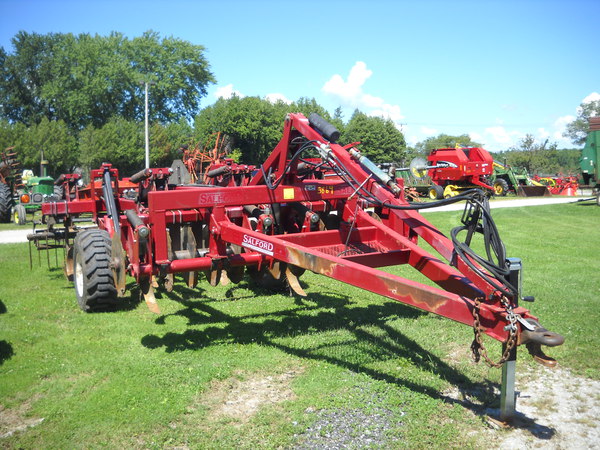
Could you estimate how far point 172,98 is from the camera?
54469 millimetres

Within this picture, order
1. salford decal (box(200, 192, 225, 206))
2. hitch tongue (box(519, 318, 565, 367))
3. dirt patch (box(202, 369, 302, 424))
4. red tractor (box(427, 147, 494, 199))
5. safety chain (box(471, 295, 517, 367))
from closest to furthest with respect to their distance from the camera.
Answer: hitch tongue (box(519, 318, 565, 367)) < safety chain (box(471, 295, 517, 367)) < dirt patch (box(202, 369, 302, 424)) < salford decal (box(200, 192, 225, 206)) < red tractor (box(427, 147, 494, 199))

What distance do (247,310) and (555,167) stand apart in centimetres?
6361

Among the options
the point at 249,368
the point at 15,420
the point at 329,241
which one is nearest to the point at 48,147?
the point at 329,241

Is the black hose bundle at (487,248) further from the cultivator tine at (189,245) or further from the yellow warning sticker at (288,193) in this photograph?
the cultivator tine at (189,245)

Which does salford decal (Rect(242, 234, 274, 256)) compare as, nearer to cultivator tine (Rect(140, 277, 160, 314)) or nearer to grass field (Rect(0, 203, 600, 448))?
cultivator tine (Rect(140, 277, 160, 314))

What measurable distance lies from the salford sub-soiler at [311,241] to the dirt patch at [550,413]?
280 mm

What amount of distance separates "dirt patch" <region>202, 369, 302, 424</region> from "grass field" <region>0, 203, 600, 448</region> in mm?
18

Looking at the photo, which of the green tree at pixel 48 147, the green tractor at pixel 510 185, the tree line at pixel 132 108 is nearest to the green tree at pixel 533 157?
Result: the tree line at pixel 132 108

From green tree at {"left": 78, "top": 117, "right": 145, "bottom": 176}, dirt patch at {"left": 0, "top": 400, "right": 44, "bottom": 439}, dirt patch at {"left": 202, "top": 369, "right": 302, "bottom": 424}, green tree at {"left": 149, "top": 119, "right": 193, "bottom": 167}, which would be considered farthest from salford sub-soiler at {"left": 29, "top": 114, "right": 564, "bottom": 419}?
green tree at {"left": 78, "top": 117, "right": 145, "bottom": 176}

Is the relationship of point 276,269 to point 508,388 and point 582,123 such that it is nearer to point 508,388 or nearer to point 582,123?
point 508,388

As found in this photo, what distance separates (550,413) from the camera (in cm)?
Result: 429

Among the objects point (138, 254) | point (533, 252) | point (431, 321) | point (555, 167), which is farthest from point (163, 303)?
point (555, 167)

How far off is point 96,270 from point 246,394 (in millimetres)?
3049

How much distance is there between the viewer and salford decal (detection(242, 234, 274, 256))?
498 centimetres
